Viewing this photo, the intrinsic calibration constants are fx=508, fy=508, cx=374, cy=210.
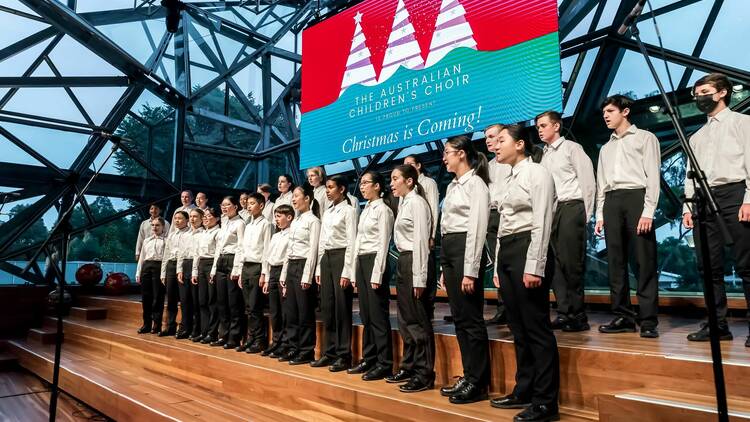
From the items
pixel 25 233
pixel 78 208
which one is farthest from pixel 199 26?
pixel 25 233

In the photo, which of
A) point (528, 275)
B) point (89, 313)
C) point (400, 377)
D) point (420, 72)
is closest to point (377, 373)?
point (400, 377)

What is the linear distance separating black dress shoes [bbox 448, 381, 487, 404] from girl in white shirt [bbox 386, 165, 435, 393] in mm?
293

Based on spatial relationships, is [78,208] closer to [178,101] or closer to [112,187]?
[112,187]

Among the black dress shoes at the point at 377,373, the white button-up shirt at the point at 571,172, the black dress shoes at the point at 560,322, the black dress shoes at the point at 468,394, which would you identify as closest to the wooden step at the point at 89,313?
the black dress shoes at the point at 377,373

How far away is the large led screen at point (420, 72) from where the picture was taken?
378 cm

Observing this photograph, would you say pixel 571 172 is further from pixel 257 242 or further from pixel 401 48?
pixel 401 48

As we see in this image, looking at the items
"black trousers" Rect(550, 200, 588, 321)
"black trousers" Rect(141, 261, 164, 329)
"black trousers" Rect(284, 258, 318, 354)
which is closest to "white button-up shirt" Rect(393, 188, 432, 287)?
"black trousers" Rect(550, 200, 588, 321)

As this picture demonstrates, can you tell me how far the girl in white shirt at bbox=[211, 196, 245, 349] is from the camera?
3994mm

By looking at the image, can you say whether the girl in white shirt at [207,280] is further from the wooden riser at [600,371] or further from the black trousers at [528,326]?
the black trousers at [528,326]

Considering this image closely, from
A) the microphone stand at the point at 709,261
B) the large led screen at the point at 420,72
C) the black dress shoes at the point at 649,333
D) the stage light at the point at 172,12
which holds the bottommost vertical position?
the black dress shoes at the point at 649,333

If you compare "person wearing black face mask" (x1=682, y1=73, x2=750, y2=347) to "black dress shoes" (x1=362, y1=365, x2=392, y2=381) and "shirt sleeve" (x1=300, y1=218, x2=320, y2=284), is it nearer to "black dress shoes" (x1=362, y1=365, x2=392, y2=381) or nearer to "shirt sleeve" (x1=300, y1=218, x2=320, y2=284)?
"black dress shoes" (x1=362, y1=365, x2=392, y2=381)

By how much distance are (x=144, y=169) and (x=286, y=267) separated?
485 centimetres

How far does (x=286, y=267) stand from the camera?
3.52 meters

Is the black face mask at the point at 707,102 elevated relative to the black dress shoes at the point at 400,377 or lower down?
elevated
